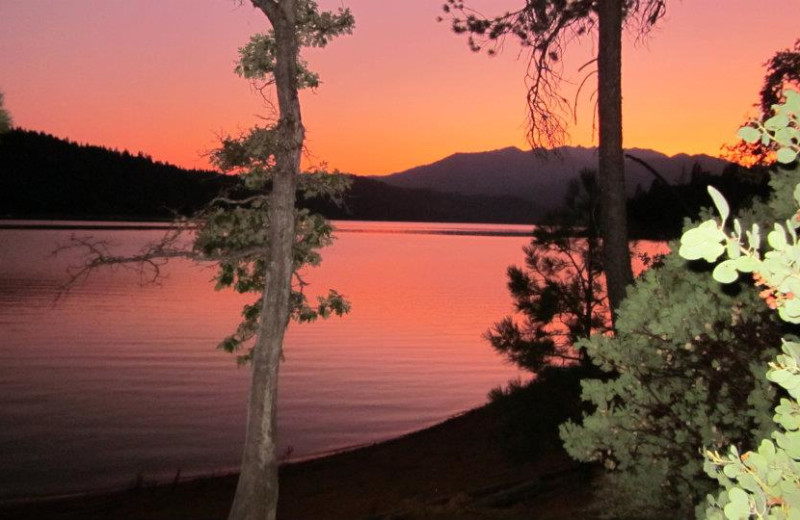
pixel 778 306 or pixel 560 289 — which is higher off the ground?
pixel 778 306

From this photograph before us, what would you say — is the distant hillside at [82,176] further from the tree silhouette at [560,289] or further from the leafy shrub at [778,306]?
the leafy shrub at [778,306]

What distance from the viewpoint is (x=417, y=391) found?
27.9 metres

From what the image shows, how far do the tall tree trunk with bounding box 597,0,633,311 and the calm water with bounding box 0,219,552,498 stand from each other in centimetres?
1055

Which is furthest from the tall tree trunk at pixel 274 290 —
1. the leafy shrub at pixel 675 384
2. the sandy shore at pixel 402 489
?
the leafy shrub at pixel 675 384

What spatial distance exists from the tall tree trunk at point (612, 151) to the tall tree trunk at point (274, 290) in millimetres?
4278

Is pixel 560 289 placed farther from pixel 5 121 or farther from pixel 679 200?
pixel 5 121

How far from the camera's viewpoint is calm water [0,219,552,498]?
20.1 meters

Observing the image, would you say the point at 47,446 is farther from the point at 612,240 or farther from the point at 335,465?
the point at 612,240

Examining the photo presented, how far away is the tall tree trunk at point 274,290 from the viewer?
1149 centimetres

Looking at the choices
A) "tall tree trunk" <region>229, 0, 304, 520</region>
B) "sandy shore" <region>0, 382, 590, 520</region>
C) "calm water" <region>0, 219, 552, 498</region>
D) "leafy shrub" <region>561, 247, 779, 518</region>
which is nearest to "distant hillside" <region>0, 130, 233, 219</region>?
"calm water" <region>0, 219, 552, 498</region>

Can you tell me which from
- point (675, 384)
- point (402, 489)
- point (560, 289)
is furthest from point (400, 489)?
point (675, 384)

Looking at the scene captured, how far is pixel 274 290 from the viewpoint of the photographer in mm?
11750

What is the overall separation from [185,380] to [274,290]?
59.6 ft

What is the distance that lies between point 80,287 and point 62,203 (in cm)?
12384
